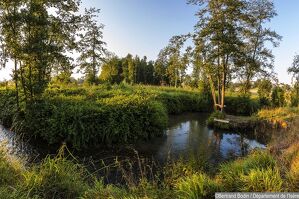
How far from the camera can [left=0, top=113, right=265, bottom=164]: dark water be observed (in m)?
6.83

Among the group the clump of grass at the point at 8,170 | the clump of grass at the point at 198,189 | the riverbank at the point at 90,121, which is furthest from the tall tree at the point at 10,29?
the clump of grass at the point at 198,189

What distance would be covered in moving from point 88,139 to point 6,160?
3.36m

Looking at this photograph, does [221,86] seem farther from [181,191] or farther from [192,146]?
[181,191]

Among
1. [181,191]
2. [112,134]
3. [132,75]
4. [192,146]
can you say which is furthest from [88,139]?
[132,75]

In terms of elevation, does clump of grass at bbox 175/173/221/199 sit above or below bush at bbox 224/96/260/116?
below

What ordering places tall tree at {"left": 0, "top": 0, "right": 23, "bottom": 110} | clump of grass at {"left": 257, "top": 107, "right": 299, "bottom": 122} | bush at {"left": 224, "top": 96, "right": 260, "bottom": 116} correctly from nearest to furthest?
tall tree at {"left": 0, "top": 0, "right": 23, "bottom": 110} → clump of grass at {"left": 257, "top": 107, "right": 299, "bottom": 122} → bush at {"left": 224, "top": 96, "right": 260, "bottom": 116}

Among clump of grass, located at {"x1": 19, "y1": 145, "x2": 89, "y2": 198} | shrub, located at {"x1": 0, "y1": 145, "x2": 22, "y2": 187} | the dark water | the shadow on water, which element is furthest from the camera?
the dark water

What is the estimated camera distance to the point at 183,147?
8086mm

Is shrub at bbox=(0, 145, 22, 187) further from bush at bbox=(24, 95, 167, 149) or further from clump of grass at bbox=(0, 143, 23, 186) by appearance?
bush at bbox=(24, 95, 167, 149)

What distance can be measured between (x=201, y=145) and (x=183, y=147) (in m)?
0.72

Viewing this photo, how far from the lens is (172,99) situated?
16578 millimetres

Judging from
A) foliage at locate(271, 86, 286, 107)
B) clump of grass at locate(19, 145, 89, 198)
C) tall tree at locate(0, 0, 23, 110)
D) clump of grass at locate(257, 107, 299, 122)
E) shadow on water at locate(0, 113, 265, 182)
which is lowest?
shadow on water at locate(0, 113, 265, 182)

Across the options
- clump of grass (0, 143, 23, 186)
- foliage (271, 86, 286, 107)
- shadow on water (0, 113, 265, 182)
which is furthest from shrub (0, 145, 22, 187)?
foliage (271, 86, 286, 107)

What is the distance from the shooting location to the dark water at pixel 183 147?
22.4 ft
